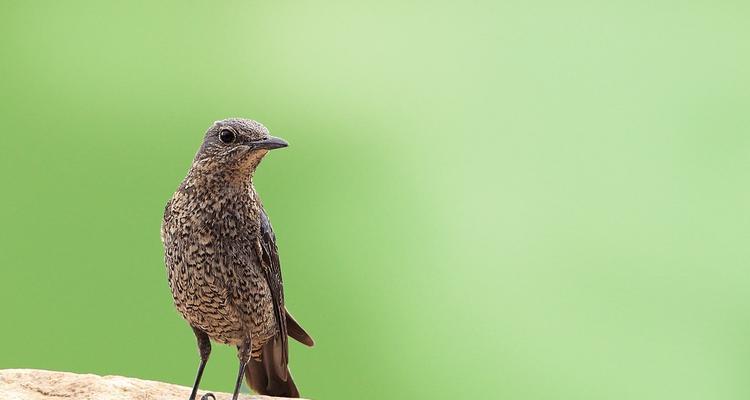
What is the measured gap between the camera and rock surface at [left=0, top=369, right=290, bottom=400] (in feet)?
17.8

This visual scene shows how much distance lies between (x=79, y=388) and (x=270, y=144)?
1.82 m

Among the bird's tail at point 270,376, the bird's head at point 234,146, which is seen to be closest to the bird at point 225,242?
the bird's head at point 234,146

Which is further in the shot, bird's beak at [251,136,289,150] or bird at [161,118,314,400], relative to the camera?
bird at [161,118,314,400]

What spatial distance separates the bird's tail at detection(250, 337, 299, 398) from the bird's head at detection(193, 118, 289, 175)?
3.98 feet

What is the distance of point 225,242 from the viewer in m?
5.04

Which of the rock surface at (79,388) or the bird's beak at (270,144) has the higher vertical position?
the bird's beak at (270,144)

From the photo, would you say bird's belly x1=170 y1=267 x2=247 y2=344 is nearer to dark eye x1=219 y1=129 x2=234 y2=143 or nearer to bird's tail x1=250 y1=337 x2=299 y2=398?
bird's tail x1=250 y1=337 x2=299 y2=398

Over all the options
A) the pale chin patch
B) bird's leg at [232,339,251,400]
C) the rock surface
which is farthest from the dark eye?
the rock surface

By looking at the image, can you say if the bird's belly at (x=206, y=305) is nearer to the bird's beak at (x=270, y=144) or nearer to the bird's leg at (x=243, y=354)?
the bird's leg at (x=243, y=354)

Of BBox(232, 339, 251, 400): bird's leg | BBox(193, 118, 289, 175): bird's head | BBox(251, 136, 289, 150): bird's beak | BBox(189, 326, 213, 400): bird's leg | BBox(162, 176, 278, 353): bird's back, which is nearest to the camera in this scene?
BBox(251, 136, 289, 150): bird's beak

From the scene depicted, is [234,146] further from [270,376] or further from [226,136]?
[270,376]

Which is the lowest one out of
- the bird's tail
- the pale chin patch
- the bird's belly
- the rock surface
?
Result: the rock surface

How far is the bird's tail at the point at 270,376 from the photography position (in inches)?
226

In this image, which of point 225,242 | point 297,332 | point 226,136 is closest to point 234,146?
point 226,136
